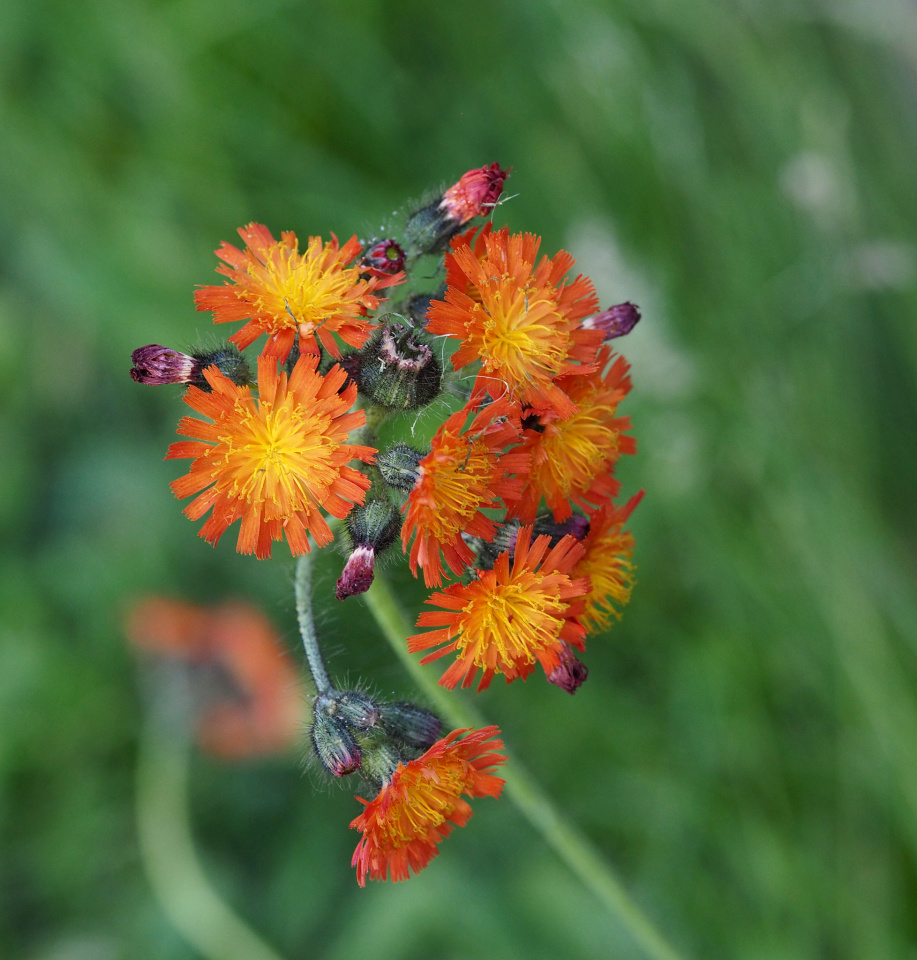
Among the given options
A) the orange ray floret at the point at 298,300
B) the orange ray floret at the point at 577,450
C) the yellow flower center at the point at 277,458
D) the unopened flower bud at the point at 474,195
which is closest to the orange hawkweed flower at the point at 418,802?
the orange ray floret at the point at 577,450

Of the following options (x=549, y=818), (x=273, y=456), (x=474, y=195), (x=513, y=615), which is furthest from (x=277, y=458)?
(x=549, y=818)

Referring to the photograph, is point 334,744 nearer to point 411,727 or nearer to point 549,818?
point 411,727

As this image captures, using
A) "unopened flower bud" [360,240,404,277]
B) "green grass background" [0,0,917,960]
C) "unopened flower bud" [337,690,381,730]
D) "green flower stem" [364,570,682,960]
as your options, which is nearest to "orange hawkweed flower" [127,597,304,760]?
"green grass background" [0,0,917,960]

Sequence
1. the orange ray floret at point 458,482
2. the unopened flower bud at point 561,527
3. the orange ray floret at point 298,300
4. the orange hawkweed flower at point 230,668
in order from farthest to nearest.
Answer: the orange hawkweed flower at point 230,668
the unopened flower bud at point 561,527
the orange ray floret at point 298,300
the orange ray floret at point 458,482

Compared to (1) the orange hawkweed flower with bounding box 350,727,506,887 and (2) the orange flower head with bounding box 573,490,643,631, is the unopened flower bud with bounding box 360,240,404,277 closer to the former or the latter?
(2) the orange flower head with bounding box 573,490,643,631

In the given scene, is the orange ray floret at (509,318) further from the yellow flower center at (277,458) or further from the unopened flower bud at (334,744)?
the unopened flower bud at (334,744)

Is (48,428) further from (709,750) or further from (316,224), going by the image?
(709,750)
